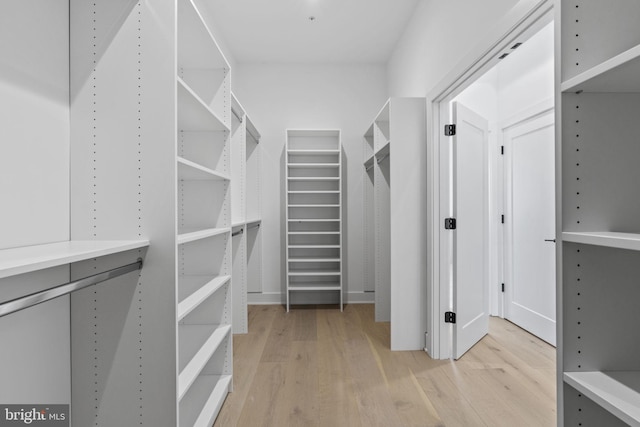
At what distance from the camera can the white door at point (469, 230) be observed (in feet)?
8.61

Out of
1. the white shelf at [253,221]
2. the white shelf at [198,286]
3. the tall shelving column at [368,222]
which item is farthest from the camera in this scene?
the tall shelving column at [368,222]

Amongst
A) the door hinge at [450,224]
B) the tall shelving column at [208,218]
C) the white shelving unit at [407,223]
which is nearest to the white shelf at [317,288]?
the white shelving unit at [407,223]

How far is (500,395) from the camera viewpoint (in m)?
2.10

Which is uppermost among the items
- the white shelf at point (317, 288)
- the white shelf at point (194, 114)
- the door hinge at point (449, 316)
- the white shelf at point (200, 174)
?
the white shelf at point (194, 114)

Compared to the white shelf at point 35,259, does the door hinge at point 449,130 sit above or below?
above

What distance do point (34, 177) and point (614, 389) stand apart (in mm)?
1824

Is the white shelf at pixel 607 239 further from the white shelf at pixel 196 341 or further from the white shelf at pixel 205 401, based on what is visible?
the white shelf at pixel 205 401

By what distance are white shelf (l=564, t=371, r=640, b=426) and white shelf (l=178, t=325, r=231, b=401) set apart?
1.35 m

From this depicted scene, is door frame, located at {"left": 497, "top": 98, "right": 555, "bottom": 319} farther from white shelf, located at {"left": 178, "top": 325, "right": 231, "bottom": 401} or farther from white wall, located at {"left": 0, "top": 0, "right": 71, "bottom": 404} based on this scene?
white wall, located at {"left": 0, "top": 0, "right": 71, "bottom": 404}

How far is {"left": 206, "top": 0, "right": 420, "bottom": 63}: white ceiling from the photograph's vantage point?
3.05 m

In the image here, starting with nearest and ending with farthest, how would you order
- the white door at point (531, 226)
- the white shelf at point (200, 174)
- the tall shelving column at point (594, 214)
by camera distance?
the tall shelving column at point (594, 214)
the white shelf at point (200, 174)
the white door at point (531, 226)

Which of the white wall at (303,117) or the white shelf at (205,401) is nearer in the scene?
the white shelf at (205,401)

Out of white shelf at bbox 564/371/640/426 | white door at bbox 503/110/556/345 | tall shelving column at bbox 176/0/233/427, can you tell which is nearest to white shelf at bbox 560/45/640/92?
white shelf at bbox 564/371/640/426

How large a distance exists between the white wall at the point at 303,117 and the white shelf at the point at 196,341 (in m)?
2.13
